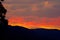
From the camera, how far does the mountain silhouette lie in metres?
29.4

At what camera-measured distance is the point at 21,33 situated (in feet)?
113

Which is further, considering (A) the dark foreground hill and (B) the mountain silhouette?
(A) the dark foreground hill

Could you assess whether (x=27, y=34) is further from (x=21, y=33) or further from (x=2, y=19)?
(x=2, y=19)

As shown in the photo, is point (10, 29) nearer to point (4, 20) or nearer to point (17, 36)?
point (17, 36)

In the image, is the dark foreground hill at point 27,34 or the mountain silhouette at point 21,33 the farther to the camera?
the dark foreground hill at point 27,34

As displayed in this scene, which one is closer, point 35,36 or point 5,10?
point 5,10

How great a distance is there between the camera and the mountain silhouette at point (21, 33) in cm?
2938

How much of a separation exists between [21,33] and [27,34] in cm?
79

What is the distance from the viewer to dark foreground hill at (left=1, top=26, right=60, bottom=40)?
31.8m

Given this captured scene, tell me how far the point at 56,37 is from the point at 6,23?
10.9 m

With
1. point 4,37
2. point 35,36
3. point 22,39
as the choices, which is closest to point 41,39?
point 35,36

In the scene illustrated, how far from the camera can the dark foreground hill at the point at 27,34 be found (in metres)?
31.8

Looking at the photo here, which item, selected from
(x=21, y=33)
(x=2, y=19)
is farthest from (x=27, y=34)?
(x=2, y=19)

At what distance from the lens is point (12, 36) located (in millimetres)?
33125
